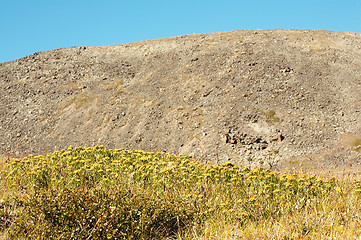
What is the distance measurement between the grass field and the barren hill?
169 inches

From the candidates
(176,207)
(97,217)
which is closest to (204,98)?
(176,207)

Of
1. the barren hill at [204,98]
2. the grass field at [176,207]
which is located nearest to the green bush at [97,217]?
the grass field at [176,207]

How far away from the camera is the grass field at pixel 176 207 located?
4.82 meters

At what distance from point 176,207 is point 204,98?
1134 centimetres

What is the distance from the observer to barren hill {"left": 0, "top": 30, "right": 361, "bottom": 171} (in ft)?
45.0

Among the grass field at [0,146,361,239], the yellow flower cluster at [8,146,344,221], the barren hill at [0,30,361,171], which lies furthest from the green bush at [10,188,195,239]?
the barren hill at [0,30,361,171]

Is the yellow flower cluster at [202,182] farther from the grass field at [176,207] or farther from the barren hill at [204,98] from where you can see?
→ the barren hill at [204,98]

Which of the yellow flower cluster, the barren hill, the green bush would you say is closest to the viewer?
the green bush

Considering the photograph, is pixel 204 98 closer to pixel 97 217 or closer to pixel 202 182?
pixel 202 182

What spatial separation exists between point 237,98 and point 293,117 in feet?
8.28

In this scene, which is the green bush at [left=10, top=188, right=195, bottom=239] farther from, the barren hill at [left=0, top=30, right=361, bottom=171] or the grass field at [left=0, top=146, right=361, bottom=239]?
the barren hill at [left=0, top=30, right=361, bottom=171]

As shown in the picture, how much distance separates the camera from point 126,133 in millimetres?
15680

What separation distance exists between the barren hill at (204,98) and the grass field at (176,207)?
4.30 m

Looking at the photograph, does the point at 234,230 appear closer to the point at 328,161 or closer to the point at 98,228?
the point at 98,228
